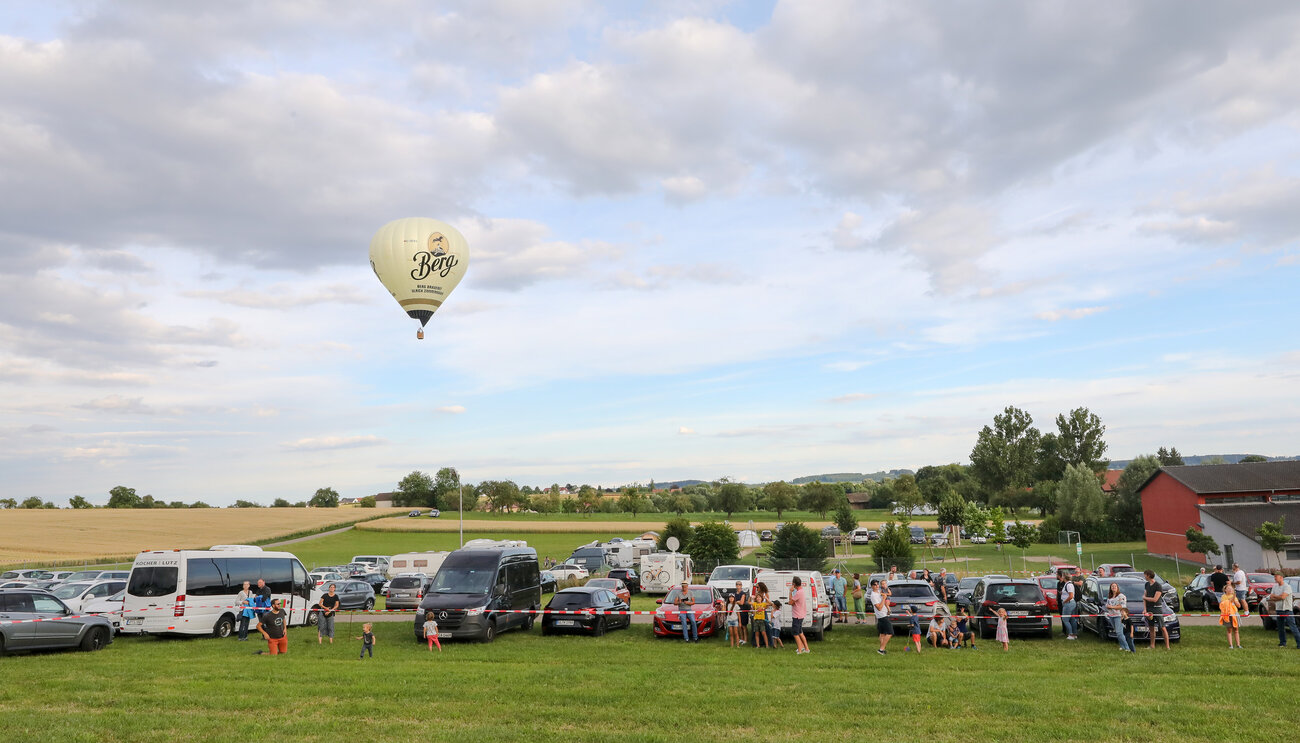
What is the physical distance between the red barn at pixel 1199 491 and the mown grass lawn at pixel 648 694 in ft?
130

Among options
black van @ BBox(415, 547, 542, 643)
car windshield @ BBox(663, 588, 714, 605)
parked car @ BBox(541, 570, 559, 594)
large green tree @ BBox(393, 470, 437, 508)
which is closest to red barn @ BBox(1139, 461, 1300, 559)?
parked car @ BBox(541, 570, 559, 594)

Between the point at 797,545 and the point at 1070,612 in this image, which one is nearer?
the point at 1070,612

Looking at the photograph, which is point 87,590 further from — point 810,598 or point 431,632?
point 810,598

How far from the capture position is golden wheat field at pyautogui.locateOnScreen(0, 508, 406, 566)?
208ft

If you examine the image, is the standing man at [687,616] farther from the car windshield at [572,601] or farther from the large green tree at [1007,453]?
the large green tree at [1007,453]

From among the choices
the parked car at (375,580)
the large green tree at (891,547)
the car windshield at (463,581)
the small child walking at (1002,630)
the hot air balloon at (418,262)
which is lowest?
the parked car at (375,580)

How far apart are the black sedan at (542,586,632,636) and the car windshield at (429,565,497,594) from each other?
5.85 ft

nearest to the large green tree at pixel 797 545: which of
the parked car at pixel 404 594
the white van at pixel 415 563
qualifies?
the white van at pixel 415 563

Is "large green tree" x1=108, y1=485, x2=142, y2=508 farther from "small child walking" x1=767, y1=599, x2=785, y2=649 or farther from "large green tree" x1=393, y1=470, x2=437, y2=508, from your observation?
"small child walking" x1=767, y1=599, x2=785, y2=649

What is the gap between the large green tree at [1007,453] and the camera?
110312 millimetres

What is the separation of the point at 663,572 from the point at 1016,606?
66.7ft

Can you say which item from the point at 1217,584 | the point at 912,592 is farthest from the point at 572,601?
the point at 1217,584

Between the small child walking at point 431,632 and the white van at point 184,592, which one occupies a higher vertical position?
the white van at point 184,592

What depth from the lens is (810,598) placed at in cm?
1841
